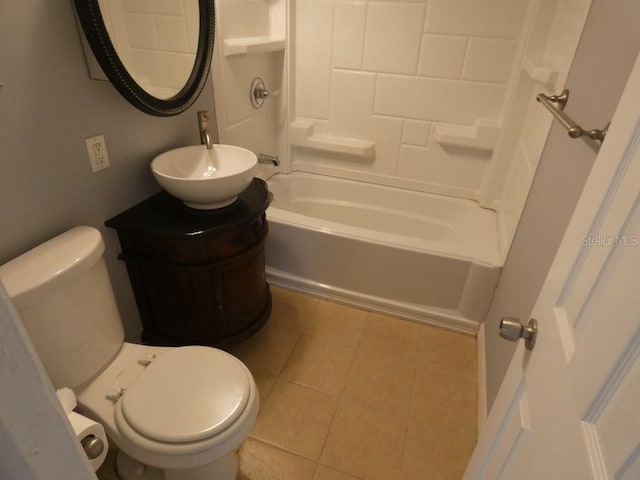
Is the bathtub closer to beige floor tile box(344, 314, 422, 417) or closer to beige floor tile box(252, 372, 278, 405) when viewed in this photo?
beige floor tile box(344, 314, 422, 417)

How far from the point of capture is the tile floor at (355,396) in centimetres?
144

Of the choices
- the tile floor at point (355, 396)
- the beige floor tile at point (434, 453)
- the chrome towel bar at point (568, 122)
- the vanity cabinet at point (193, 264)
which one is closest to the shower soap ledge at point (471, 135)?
the chrome towel bar at point (568, 122)

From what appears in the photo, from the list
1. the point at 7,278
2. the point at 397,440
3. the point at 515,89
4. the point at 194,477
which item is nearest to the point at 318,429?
the point at 397,440

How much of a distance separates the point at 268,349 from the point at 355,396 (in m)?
0.48

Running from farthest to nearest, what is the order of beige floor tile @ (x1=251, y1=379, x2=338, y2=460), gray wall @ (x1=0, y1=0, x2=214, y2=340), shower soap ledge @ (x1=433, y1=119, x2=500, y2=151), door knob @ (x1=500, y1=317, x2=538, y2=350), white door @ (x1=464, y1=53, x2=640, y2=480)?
shower soap ledge @ (x1=433, y1=119, x2=500, y2=151) → beige floor tile @ (x1=251, y1=379, x2=338, y2=460) → gray wall @ (x1=0, y1=0, x2=214, y2=340) → door knob @ (x1=500, y1=317, x2=538, y2=350) → white door @ (x1=464, y1=53, x2=640, y2=480)

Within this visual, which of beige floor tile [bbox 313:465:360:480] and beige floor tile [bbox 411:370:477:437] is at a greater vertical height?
beige floor tile [bbox 411:370:477:437]

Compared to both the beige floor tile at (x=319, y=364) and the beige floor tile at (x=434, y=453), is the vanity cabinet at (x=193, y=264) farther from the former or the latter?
the beige floor tile at (x=434, y=453)

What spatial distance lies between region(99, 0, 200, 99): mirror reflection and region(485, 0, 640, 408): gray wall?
1.42 meters

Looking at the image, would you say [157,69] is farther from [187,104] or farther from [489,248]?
[489,248]

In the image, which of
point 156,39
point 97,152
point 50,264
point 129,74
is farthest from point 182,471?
point 156,39

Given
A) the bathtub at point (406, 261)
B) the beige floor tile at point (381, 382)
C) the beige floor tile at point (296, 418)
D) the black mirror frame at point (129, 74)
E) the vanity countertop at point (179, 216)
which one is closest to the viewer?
the black mirror frame at point (129, 74)

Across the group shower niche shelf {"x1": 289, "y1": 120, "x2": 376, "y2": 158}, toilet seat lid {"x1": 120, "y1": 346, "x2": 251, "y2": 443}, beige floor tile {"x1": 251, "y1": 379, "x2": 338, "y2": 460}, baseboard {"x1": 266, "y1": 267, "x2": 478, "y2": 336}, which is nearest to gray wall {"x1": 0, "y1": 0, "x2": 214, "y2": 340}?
toilet seat lid {"x1": 120, "y1": 346, "x2": 251, "y2": 443}

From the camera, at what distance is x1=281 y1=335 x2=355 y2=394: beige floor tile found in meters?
1.74

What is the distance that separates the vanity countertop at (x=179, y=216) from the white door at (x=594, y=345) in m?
1.05
